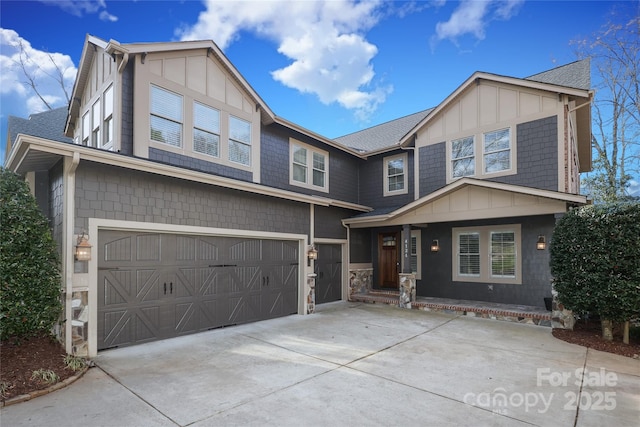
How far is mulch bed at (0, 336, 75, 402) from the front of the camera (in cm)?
397

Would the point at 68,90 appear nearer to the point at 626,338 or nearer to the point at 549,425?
the point at 549,425

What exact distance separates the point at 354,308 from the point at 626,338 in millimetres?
6066

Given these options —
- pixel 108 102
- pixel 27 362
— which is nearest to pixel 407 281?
pixel 27 362

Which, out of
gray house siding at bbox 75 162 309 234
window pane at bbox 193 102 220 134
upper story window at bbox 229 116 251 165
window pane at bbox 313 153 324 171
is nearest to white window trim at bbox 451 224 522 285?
window pane at bbox 313 153 324 171

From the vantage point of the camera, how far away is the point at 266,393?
4055 mm

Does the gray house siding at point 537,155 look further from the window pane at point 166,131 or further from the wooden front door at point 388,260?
the window pane at point 166,131

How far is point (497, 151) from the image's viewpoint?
9.46 metres

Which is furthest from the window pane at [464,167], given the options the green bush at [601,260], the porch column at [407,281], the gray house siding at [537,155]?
the green bush at [601,260]

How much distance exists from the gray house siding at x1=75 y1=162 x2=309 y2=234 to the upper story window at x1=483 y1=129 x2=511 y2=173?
5.94 metres

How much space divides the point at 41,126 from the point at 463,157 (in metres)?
15.1

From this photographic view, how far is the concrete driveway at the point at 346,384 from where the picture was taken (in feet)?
11.5

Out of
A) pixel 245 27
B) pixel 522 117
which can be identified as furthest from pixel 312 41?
pixel 522 117

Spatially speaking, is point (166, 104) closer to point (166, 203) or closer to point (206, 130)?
point (206, 130)

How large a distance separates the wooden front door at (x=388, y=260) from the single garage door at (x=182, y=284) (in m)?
4.50
